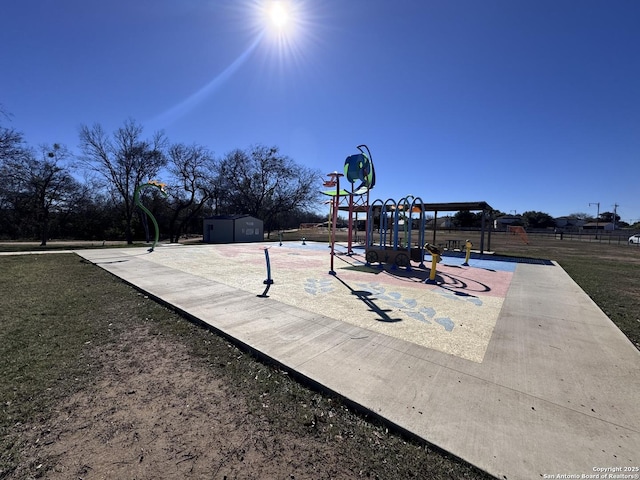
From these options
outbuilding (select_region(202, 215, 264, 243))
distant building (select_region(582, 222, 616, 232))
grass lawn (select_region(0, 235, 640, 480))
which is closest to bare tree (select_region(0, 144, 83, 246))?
outbuilding (select_region(202, 215, 264, 243))

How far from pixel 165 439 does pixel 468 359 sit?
346cm

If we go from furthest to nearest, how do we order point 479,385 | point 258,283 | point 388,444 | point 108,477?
point 258,283 → point 479,385 → point 388,444 → point 108,477

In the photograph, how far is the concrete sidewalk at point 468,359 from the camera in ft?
7.22

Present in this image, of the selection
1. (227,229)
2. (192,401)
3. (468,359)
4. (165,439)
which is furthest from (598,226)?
(165,439)

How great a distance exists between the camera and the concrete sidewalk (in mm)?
2201

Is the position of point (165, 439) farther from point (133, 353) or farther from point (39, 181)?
point (39, 181)

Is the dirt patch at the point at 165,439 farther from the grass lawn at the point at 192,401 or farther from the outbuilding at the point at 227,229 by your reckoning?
the outbuilding at the point at 227,229

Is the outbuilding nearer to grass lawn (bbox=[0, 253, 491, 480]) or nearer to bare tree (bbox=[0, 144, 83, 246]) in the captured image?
bare tree (bbox=[0, 144, 83, 246])

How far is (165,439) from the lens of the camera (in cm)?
224

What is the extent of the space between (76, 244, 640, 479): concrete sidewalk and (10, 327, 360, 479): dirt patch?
748 millimetres

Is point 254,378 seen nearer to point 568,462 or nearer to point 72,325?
point 568,462

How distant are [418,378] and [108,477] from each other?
2800mm

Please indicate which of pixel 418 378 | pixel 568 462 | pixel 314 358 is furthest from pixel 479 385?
pixel 314 358

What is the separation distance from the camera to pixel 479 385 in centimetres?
298
